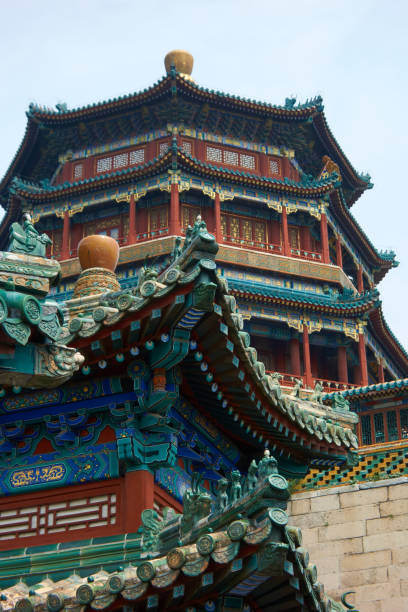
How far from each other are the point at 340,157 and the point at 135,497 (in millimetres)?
34813

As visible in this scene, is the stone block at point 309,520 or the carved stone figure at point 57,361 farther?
the stone block at point 309,520

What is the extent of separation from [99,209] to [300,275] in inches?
316

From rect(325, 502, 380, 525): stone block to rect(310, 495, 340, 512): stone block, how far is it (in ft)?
Answer: 0.35

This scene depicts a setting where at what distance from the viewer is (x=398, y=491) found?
18.9m

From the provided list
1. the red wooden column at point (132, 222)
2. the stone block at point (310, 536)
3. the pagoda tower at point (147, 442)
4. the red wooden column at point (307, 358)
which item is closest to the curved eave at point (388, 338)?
the red wooden column at point (307, 358)

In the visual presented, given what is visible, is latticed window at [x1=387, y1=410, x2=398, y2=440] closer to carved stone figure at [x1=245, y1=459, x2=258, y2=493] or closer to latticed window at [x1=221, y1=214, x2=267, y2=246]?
carved stone figure at [x1=245, y1=459, x2=258, y2=493]

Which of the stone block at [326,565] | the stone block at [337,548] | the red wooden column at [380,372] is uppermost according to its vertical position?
the red wooden column at [380,372]

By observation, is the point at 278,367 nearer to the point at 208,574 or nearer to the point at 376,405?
the point at 376,405

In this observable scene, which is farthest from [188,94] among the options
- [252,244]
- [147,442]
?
[147,442]

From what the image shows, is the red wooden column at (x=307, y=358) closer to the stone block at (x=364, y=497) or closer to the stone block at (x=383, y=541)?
the stone block at (x=364, y=497)

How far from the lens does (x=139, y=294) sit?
9016 mm

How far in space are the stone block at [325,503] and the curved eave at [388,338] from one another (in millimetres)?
17367

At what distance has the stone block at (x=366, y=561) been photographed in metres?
18.4

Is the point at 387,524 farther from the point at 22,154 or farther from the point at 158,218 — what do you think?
the point at 22,154
